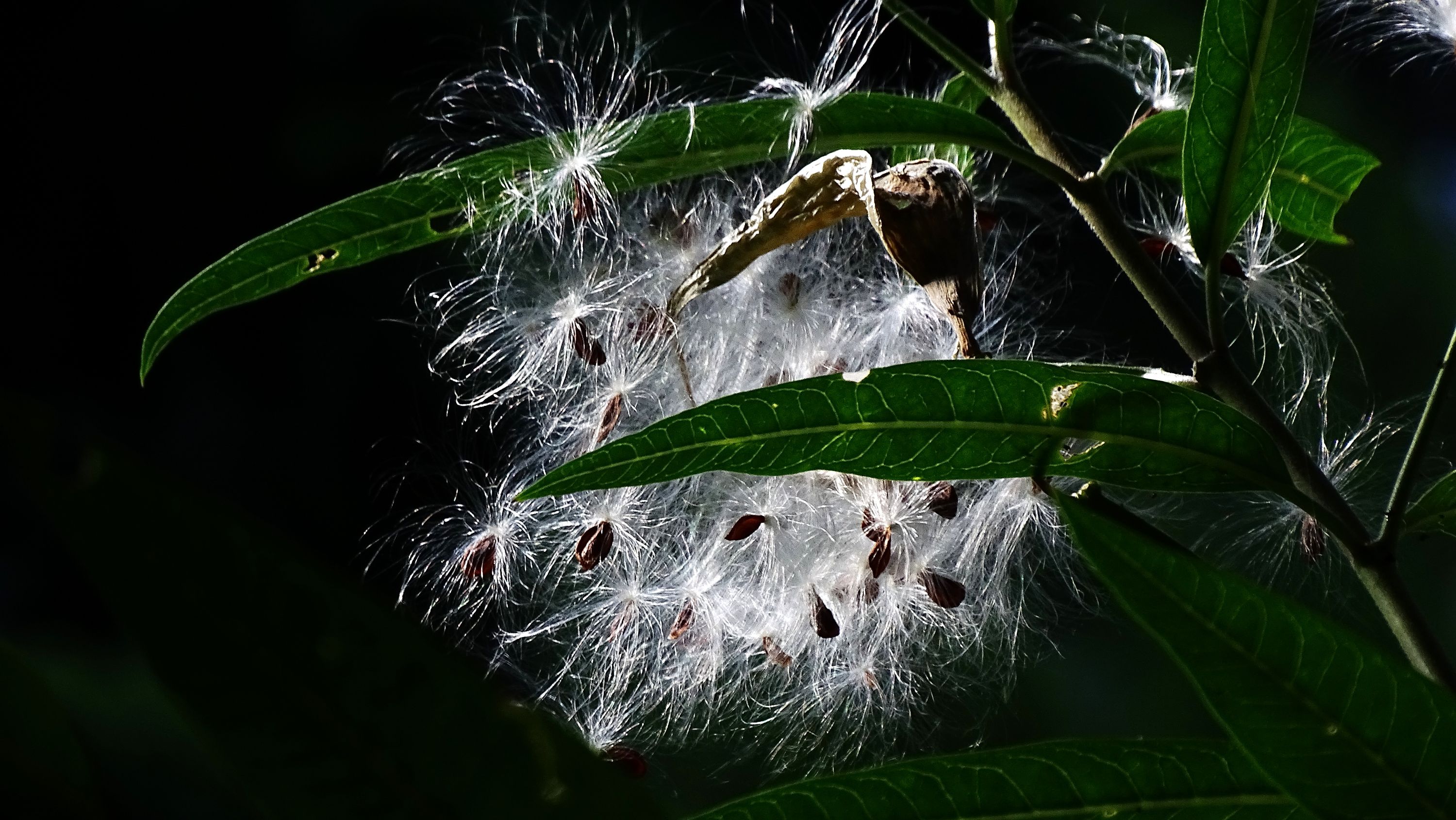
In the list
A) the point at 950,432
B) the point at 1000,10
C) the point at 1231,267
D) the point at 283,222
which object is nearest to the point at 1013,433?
the point at 950,432

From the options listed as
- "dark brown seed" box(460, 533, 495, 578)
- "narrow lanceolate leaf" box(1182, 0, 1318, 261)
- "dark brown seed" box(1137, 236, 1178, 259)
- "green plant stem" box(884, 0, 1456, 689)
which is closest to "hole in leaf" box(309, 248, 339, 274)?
"dark brown seed" box(460, 533, 495, 578)

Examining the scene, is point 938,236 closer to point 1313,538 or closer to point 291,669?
point 1313,538

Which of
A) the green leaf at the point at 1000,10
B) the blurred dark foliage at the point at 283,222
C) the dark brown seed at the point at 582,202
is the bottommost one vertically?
the blurred dark foliage at the point at 283,222

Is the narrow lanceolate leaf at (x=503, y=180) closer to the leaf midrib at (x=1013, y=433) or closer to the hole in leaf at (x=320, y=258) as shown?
the hole in leaf at (x=320, y=258)

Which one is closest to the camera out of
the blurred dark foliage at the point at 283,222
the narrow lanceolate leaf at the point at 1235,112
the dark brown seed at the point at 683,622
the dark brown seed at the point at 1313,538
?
the narrow lanceolate leaf at the point at 1235,112

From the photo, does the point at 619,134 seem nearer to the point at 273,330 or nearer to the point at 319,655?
the point at 319,655

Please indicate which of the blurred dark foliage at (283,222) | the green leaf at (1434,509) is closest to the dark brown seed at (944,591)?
the green leaf at (1434,509)

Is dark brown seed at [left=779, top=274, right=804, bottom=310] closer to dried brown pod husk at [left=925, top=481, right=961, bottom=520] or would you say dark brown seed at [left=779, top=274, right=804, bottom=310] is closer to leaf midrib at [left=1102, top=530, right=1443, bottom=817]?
dried brown pod husk at [left=925, top=481, right=961, bottom=520]
